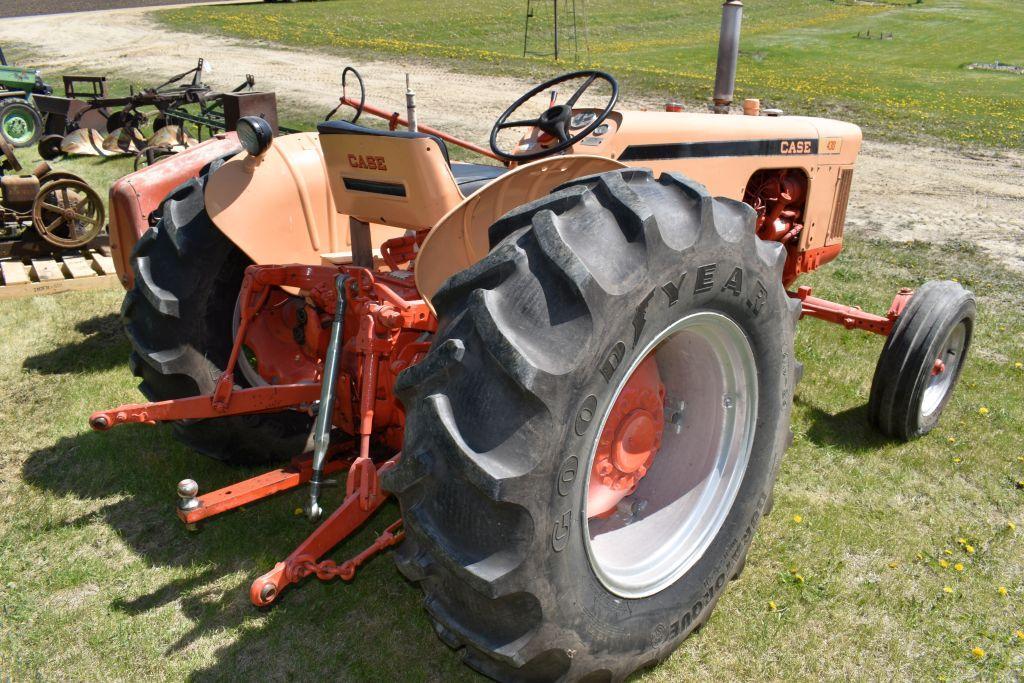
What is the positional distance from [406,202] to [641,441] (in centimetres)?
107

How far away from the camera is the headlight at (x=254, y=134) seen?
128 inches

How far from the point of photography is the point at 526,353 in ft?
6.63

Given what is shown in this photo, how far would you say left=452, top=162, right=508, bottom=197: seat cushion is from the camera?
3.57 m

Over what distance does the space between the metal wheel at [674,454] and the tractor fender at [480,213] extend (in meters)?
0.64

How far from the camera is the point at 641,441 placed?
9.24 ft

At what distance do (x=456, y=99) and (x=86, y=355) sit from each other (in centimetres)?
1092

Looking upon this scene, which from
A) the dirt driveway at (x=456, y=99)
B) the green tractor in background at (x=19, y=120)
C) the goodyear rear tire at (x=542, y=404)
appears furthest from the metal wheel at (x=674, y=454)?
the green tractor in background at (x=19, y=120)

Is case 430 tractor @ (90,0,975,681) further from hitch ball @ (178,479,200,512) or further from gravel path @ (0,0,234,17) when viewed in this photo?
gravel path @ (0,0,234,17)

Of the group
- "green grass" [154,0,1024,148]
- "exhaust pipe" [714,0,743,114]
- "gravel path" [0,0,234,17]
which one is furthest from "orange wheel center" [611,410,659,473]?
"gravel path" [0,0,234,17]

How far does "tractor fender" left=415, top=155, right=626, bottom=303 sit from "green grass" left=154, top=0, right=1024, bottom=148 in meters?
11.5

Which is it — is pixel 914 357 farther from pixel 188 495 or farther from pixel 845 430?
pixel 188 495

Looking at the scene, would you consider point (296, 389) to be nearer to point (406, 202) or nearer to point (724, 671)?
point (406, 202)

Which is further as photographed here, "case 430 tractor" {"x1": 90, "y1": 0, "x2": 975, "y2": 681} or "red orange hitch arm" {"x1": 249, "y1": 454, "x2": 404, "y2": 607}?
"red orange hitch arm" {"x1": 249, "y1": 454, "x2": 404, "y2": 607}

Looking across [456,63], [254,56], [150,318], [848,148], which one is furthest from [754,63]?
[150,318]
